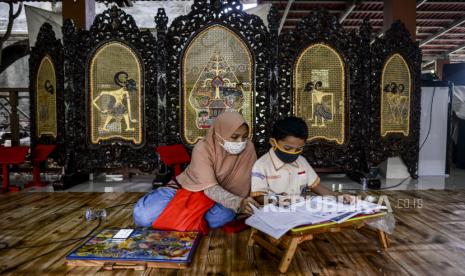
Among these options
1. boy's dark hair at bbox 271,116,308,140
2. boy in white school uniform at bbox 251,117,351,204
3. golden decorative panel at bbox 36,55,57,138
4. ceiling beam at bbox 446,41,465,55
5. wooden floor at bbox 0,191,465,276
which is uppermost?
ceiling beam at bbox 446,41,465,55

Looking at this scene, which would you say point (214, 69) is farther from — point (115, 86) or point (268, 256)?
point (268, 256)

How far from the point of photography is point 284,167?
213cm

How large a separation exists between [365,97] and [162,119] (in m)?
2.36

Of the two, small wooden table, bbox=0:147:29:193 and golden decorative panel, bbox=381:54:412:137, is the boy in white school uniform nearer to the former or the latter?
golden decorative panel, bbox=381:54:412:137

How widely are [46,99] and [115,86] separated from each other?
3.04ft

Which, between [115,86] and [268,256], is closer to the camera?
[268,256]

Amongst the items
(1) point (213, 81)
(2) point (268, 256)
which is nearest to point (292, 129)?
(2) point (268, 256)

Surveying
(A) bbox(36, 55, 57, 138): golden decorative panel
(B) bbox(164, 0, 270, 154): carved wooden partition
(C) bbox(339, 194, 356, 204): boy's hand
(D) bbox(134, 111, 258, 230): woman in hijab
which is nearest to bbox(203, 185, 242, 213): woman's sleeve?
(D) bbox(134, 111, 258, 230): woman in hijab

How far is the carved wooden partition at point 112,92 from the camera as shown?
4.05m

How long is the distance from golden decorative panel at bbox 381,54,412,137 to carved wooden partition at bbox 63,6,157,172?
2701 millimetres

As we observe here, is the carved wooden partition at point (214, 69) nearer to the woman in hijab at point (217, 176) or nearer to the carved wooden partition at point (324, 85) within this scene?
the carved wooden partition at point (324, 85)

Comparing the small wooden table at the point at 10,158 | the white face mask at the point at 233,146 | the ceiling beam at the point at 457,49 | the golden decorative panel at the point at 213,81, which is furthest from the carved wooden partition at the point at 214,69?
the ceiling beam at the point at 457,49

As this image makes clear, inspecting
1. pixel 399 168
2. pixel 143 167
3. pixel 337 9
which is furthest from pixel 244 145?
pixel 337 9

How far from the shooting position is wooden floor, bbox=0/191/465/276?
70.9 inches
